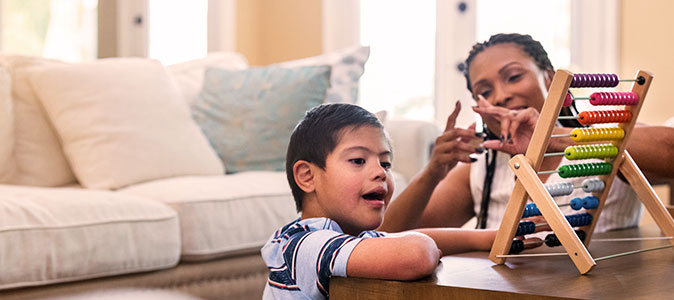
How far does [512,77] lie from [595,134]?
258mm

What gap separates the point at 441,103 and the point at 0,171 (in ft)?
6.86

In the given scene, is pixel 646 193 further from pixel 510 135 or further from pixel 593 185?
pixel 510 135

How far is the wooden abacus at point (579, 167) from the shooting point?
839mm

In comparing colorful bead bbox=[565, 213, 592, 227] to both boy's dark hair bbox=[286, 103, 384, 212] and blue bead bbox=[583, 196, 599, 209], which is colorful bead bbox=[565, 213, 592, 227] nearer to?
blue bead bbox=[583, 196, 599, 209]

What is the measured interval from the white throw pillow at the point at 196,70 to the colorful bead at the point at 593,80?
202cm

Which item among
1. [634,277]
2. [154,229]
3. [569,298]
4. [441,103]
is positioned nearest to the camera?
[569,298]

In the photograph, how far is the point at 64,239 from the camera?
5.74 feet

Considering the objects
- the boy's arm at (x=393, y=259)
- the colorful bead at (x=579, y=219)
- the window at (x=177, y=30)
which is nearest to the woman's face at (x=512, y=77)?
the colorful bead at (x=579, y=219)

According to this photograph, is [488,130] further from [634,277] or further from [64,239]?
[64,239]

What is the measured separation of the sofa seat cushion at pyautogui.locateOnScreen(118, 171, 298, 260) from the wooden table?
1219mm

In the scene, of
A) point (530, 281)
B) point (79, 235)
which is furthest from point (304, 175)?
point (79, 235)

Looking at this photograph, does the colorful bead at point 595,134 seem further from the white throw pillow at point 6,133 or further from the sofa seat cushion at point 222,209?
the white throw pillow at point 6,133

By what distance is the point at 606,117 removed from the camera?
3.16ft

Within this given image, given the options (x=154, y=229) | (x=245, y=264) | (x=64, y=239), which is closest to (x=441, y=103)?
(x=245, y=264)
